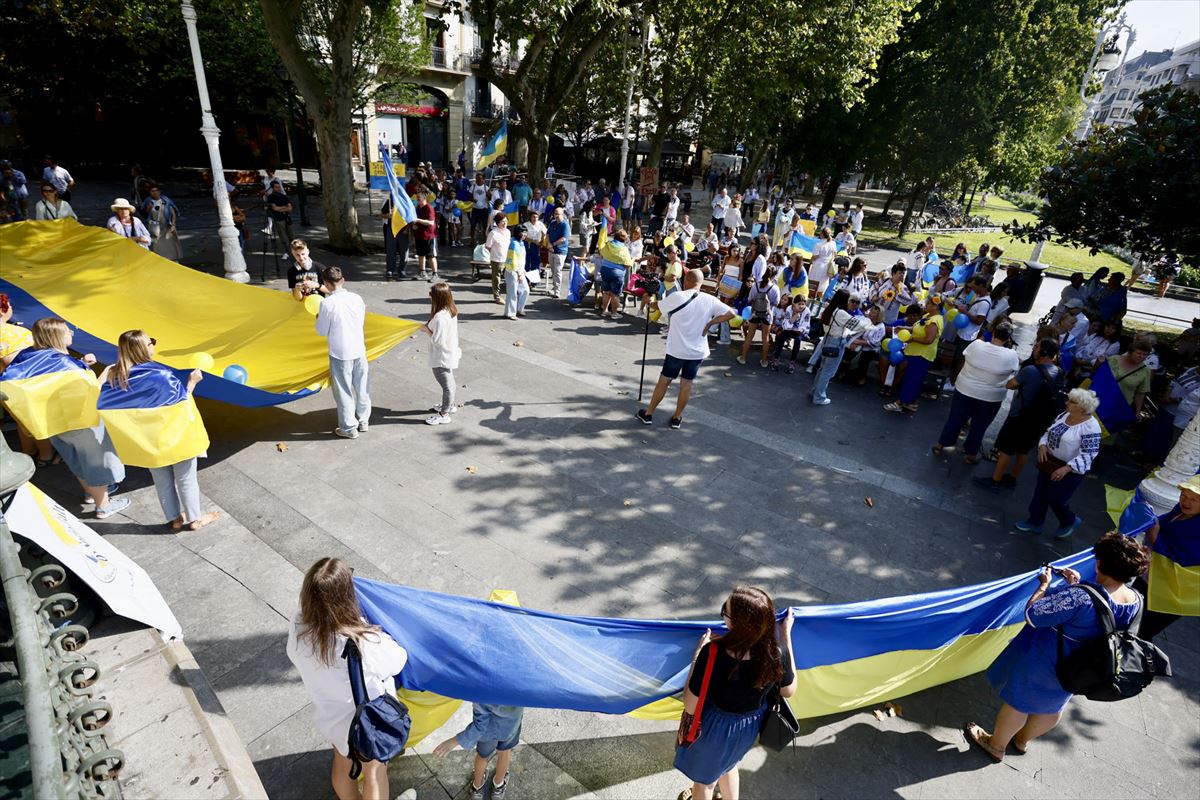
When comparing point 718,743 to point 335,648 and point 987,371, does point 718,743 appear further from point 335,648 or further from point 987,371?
point 987,371

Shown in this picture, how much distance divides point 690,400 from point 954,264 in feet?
31.0

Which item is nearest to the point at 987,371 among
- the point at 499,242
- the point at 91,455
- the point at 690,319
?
the point at 690,319

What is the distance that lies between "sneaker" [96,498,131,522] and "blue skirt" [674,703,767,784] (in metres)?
5.61

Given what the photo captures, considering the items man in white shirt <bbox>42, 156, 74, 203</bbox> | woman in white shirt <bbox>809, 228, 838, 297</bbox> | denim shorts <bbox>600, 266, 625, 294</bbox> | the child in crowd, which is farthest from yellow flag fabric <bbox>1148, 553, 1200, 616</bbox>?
man in white shirt <bbox>42, 156, 74, 203</bbox>

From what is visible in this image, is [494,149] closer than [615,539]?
No

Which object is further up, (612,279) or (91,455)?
(612,279)

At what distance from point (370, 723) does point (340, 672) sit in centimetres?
27

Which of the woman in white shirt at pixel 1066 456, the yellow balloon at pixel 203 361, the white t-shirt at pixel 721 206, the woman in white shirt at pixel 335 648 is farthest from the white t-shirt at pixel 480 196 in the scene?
the woman in white shirt at pixel 335 648

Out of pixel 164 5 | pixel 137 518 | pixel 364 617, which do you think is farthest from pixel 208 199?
pixel 364 617

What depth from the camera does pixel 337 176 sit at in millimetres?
14562

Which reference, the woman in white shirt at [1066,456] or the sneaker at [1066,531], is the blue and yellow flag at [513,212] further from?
the sneaker at [1066,531]

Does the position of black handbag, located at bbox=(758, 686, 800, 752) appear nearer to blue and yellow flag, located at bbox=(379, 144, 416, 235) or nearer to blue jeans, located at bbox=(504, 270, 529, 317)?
blue jeans, located at bbox=(504, 270, 529, 317)

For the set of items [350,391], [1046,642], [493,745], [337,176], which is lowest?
[493,745]

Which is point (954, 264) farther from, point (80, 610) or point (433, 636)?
point (80, 610)
